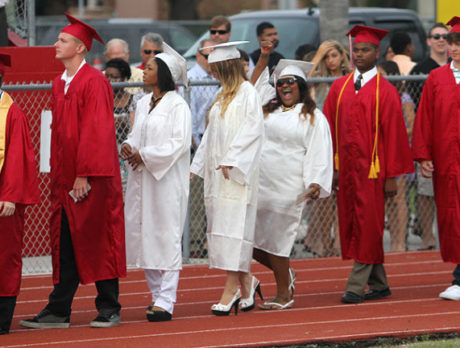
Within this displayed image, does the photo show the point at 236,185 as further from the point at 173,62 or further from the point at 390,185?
the point at 390,185

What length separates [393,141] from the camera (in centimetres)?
941

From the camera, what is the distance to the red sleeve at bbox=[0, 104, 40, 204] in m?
8.10

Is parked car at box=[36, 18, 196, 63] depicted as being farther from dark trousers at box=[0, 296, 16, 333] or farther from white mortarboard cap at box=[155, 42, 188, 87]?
dark trousers at box=[0, 296, 16, 333]

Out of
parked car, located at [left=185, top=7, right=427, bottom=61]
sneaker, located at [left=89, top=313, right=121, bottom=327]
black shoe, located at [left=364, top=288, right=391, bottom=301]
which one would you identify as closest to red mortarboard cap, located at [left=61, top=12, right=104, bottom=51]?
sneaker, located at [left=89, top=313, right=121, bottom=327]

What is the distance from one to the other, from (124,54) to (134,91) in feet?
5.73

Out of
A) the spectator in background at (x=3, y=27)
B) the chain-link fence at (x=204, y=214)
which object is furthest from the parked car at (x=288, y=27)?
the spectator in background at (x=3, y=27)

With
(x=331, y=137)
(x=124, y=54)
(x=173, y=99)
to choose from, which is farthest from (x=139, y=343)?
(x=124, y=54)

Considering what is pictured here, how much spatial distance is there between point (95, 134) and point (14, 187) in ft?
2.21

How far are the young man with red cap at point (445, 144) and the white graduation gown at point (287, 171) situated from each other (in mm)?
958

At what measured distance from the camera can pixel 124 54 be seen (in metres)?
13.6

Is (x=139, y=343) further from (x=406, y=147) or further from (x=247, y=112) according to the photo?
(x=406, y=147)

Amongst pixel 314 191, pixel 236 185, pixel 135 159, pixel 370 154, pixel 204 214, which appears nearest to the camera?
pixel 135 159

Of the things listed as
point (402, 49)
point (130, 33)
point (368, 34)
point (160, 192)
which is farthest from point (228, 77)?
point (130, 33)

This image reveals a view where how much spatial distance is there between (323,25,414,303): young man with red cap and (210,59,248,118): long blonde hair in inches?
42.8
